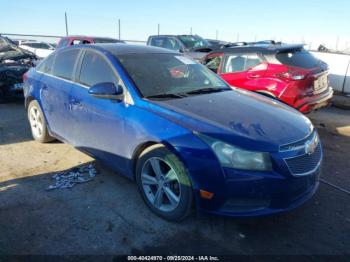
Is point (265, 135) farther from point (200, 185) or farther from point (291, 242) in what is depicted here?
point (291, 242)

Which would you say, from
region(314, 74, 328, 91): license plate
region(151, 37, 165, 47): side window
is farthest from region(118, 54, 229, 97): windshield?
region(151, 37, 165, 47): side window

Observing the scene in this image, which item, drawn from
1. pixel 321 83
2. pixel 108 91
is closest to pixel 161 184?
pixel 108 91

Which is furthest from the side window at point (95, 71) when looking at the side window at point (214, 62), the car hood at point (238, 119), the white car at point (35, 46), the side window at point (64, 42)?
the white car at point (35, 46)

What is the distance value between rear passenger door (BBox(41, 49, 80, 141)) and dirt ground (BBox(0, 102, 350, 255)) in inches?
26.4

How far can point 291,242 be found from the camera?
315 centimetres

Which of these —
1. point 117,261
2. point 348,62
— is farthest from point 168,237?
point 348,62

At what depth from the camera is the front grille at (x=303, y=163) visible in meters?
3.04

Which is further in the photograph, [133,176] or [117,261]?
[133,176]

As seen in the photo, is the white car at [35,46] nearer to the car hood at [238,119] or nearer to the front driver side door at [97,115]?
the front driver side door at [97,115]

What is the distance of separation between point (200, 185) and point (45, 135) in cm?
332

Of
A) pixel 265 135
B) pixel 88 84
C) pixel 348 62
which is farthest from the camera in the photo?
pixel 348 62

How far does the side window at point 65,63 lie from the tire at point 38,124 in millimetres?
750

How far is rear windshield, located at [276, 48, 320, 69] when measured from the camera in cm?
638

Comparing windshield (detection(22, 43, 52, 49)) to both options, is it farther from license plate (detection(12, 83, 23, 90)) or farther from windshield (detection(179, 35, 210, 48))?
license plate (detection(12, 83, 23, 90))
